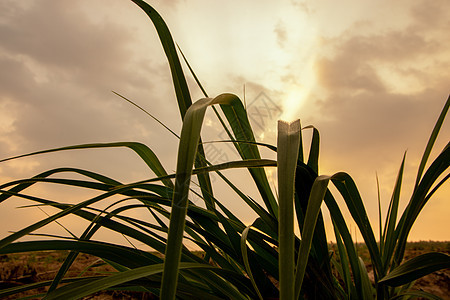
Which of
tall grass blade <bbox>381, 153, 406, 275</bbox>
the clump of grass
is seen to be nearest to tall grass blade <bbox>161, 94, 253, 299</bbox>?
the clump of grass

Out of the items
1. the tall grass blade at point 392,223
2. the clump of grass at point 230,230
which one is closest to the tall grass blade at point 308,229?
the clump of grass at point 230,230

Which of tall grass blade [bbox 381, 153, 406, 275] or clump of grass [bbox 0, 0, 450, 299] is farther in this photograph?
tall grass blade [bbox 381, 153, 406, 275]

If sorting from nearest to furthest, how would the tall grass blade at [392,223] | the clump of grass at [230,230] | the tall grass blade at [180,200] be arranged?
1. the tall grass blade at [180,200]
2. the clump of grass at [230,230]
3. the tall grass blade at [392,223]

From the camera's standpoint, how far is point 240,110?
2.84ft

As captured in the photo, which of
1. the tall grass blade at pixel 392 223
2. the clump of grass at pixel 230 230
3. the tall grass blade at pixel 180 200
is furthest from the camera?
the tall grass blade at pixel 392 223

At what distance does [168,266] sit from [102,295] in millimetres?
1428

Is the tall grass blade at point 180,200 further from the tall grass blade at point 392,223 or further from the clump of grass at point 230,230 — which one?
the tall grass blade at point 392,223

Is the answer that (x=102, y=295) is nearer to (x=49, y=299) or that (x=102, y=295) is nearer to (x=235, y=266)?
(x=235, y=266)

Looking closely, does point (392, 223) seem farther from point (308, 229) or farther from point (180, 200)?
point (180, 200)

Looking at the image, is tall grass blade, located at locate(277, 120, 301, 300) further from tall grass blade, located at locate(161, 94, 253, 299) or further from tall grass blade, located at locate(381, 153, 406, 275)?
tall grass blade, located at locate(381, 153, 406, 275)

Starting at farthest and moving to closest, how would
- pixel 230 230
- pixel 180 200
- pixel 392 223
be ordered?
pixel 392 223 → pixel 230 230 → pixel 180 200

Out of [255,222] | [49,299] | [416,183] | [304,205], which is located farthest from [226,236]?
[416,183]

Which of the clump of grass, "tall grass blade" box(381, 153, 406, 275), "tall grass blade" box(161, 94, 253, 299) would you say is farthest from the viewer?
"tall grass blade" box(381, 153, 406, 275)

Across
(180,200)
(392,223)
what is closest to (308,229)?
(180,200)
